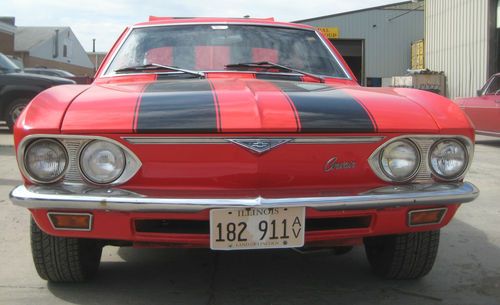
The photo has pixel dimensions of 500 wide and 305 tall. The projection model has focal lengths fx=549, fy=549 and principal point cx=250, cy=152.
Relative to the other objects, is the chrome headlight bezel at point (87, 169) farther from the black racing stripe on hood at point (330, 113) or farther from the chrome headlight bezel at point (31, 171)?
the black racing stripe on hood at point (330, 113)

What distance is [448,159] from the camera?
2504 mm

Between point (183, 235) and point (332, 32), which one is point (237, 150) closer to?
point (183, 235)

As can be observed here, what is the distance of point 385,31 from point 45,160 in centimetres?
2766

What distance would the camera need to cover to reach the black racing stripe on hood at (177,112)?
223cm

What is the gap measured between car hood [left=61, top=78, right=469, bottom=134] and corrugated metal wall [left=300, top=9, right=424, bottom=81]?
26.3m

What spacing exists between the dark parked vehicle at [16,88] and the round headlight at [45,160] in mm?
8797

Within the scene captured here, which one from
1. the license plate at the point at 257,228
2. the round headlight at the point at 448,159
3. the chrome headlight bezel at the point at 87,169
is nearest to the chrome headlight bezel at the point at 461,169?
the round headlight at the point at 448,159

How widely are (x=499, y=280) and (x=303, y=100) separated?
1614mm

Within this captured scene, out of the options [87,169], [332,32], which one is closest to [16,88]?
[87,169]

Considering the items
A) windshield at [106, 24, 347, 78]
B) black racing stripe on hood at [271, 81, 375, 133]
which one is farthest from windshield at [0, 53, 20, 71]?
black racing stripe on hood at [271, 81, 375, 133]

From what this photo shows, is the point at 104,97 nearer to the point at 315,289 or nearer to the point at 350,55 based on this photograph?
the point at 315,289

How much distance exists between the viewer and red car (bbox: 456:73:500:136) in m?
9.43

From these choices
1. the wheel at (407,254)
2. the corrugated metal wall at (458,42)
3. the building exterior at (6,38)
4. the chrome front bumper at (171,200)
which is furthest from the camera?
the building exterior at (6,38)

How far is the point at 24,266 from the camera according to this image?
3238 mm
